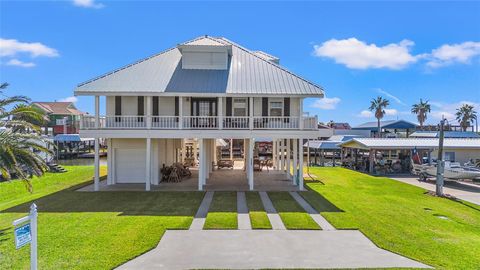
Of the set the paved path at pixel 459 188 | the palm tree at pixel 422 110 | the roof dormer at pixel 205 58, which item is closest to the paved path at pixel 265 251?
the paved path at pixel 459 188

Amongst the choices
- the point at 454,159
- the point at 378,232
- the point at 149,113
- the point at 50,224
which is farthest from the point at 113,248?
the point at 454,159

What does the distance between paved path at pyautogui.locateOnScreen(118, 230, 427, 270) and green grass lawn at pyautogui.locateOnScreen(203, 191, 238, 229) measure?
63 cm

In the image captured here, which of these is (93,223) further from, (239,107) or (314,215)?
(239,107)

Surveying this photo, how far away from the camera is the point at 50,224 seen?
11688 millimetres

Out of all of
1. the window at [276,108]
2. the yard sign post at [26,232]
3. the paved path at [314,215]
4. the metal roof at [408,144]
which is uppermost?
the window at [276,108]

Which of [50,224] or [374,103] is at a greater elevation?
[374,103]

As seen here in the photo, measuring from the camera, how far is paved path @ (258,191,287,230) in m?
11.7

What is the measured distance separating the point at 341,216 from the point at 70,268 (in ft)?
31.7

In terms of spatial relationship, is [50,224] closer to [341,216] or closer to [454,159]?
[341,216]

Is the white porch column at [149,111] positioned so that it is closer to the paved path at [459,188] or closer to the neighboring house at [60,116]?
the paved path at [459,188]

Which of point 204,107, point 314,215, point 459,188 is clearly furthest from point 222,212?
point 459,188

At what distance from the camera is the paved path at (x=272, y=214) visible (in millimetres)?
11727

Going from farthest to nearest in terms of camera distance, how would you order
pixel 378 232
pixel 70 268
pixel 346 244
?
pixel 378 232 → pixel 346 244 → pixel 70 268

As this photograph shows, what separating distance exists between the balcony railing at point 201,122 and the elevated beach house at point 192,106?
56 mm
